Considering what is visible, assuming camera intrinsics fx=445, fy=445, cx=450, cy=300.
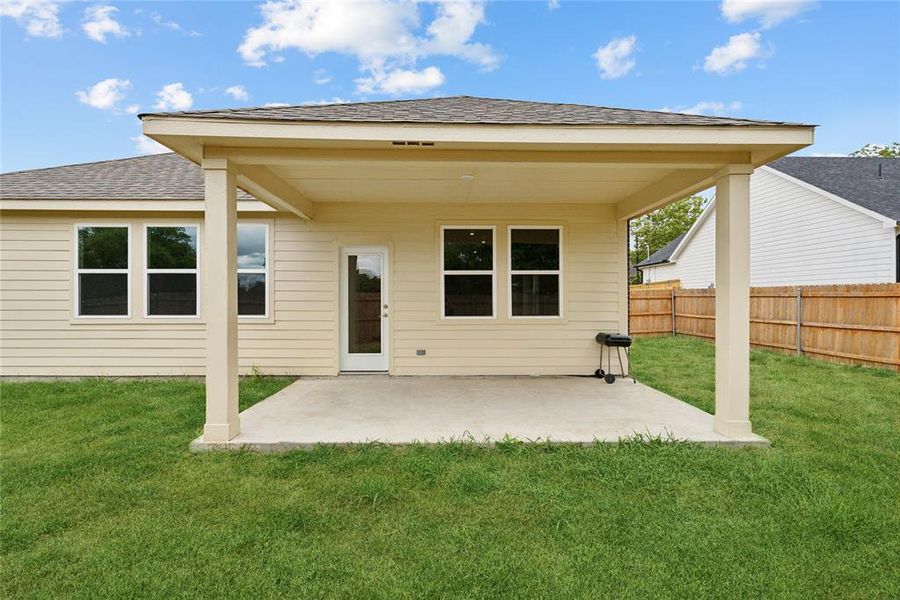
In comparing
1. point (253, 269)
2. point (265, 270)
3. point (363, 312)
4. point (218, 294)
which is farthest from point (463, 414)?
point (253, 269)

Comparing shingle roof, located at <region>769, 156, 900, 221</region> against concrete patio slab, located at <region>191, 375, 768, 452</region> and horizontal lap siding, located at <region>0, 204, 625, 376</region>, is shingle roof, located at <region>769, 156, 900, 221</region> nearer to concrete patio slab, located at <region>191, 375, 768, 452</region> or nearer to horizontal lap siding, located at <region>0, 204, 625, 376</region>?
horizontal lap siding, located at <region>0, 204, 625, 376</region>

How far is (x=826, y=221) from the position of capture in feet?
35.6

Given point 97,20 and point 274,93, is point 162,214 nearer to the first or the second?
point 97,20

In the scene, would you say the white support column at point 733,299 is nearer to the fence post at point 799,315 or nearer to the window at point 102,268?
the fence post at point 799,315

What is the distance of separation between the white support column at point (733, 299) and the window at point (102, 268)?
7.68m

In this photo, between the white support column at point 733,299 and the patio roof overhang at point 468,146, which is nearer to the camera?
the patio roof overhang at point 468,146

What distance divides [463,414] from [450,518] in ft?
6.75

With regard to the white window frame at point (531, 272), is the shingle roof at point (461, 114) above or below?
above

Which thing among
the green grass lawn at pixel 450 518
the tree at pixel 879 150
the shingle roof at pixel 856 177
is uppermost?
the tree at pixel 879 150

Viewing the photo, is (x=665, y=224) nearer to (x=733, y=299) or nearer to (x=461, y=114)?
(x=733, y=299)

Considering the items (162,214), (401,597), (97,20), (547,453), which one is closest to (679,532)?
(547,453)

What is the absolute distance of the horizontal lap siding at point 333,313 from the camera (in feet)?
21.7

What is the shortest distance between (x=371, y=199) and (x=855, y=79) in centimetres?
1893

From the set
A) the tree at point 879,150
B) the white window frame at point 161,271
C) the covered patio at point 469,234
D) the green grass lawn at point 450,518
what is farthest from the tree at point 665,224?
the green grass lawn at point 450,518
